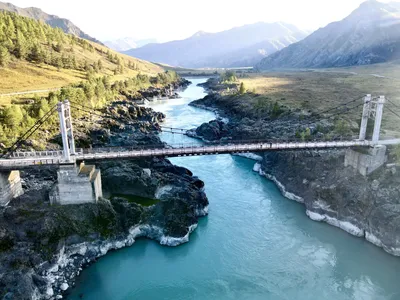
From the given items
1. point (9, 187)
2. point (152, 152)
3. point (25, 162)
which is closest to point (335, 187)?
point (152, 152)

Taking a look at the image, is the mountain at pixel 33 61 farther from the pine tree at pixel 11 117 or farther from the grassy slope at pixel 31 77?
the pine tree at pixel 11 117

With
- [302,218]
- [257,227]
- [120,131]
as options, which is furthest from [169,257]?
[120,131]

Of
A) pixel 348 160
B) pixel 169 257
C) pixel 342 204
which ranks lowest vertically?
pixel 169 257

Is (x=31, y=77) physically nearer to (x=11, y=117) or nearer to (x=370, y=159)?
(x=11, y=117)

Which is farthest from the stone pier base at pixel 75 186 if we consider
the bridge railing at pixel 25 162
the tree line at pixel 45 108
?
the tree line at pixel 45 108

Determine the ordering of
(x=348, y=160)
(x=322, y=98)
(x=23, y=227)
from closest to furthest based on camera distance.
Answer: (x=23, y=227) → (x=348, y=160) → (x=322, y=98)

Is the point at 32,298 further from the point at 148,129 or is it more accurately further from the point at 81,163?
the point at 148,129
